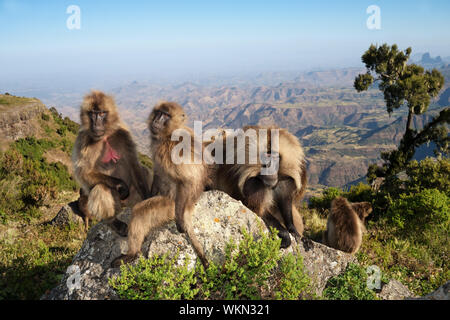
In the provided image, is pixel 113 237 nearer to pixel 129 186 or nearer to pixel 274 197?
pixel 129 186

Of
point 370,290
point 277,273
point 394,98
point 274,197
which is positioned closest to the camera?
point 277,273

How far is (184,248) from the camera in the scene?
5.06 metres

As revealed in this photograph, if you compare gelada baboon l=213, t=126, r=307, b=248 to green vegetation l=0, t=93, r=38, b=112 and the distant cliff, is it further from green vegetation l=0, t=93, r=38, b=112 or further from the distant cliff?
green vegetation l=0, t=93, r=38, b=112

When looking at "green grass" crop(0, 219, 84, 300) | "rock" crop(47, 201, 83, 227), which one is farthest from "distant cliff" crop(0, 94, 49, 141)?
"green grass" crop(0, 219, 84, 300)

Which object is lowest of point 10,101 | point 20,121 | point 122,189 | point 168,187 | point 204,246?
point 204,246

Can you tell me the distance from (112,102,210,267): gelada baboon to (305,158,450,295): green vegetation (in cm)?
442

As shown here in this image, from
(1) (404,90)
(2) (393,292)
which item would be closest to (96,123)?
(2) (393,292)

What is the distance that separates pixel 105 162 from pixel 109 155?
16 centimetres

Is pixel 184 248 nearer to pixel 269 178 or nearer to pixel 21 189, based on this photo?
pixel 269 178

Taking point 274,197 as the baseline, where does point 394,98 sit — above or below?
above

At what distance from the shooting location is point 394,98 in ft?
93.5

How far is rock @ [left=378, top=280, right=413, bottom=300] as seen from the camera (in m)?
5.54
